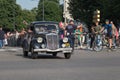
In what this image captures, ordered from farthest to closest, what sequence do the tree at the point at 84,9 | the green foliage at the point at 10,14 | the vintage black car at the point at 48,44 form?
the green foliage at the point at 10,14 < the tree at the point at 84,9 < the vintage black car at the point at 48,44

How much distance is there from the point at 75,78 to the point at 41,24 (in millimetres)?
10247

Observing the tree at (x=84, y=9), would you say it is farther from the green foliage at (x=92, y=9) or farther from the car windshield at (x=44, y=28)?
the car windshield at (x=44, y=28)

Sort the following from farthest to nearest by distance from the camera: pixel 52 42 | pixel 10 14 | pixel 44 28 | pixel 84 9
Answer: pixel 10 14, pixel 84 9, pixel 44 28, pixel 52 42

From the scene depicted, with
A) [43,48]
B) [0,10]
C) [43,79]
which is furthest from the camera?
[0,10]

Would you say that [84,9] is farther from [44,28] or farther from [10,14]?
[10,14]

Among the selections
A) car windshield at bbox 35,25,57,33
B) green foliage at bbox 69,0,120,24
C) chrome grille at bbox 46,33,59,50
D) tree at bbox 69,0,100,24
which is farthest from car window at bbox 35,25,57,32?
tree at bbox 69,0,100,24

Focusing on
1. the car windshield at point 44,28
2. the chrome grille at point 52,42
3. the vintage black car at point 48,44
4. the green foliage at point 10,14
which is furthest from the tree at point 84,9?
the green foliage at point 10,14

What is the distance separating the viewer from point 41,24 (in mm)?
22938

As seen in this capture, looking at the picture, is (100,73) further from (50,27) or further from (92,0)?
(92,0)

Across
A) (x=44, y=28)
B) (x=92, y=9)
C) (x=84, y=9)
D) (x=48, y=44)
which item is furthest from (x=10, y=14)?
(x=48, y=44)

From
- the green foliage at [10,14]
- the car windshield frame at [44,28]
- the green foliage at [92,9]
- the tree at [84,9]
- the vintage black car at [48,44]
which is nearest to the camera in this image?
the vintage black car at [48,44]

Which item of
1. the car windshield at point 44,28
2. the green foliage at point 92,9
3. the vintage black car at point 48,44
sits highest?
the green foliage at point 92,9

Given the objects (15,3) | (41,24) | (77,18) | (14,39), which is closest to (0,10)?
(15,3)

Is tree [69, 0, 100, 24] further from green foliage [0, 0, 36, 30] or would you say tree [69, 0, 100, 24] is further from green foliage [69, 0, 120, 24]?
green foliage [0, 0, 36, 30]
